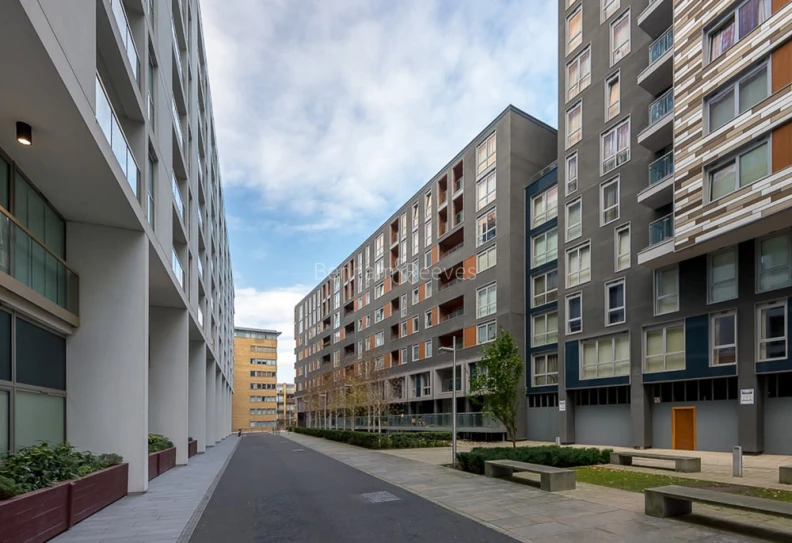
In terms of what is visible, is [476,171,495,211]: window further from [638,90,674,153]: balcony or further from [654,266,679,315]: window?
[654,266,679,315]: window

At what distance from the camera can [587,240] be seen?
2925 cm

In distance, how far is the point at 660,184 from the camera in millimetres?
23766

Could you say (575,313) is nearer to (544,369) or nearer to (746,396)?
(544,369)

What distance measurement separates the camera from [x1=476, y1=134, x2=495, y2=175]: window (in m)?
38.2

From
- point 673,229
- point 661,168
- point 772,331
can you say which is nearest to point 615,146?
point 661,168

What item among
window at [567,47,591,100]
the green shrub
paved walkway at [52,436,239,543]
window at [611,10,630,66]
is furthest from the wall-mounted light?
window at [567,47,591,100]

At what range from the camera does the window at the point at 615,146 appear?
27.4 m

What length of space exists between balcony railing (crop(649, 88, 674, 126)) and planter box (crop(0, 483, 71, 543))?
2594 centimetres

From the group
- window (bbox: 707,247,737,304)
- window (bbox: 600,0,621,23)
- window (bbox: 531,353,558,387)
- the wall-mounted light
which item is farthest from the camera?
window (bbox: 531,353,558,387)

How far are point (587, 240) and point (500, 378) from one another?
15.0 meters

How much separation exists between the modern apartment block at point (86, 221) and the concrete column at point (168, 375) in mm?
77

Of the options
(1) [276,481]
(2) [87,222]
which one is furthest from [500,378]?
(2) [87,222]

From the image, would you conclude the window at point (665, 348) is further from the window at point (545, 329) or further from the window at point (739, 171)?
the window at point (545, 329)

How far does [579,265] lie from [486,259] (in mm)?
8835
